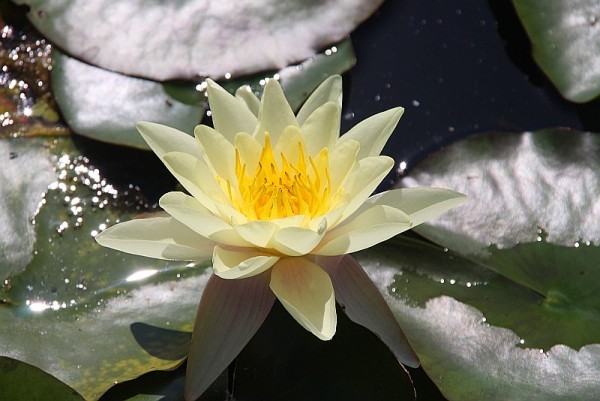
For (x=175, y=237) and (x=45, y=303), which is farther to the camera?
(x=45, y=303)

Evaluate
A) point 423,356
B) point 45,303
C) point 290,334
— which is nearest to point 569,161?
point 423,356

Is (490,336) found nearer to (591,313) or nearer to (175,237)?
(591,313)

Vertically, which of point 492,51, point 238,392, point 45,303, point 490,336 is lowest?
point 45,303

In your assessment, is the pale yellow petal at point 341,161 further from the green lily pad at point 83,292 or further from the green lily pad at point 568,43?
the green lily pad at point 568,43

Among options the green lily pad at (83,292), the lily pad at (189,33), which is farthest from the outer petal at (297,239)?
the lily pad at (189,33)

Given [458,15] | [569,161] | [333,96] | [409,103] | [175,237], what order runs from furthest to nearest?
[458,15] → [409,103] → [569,161] → [333,96] → [175,237]

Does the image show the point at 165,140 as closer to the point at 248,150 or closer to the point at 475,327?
the point at 248,150

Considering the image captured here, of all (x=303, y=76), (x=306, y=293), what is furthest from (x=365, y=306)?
(x=303, y=76)
